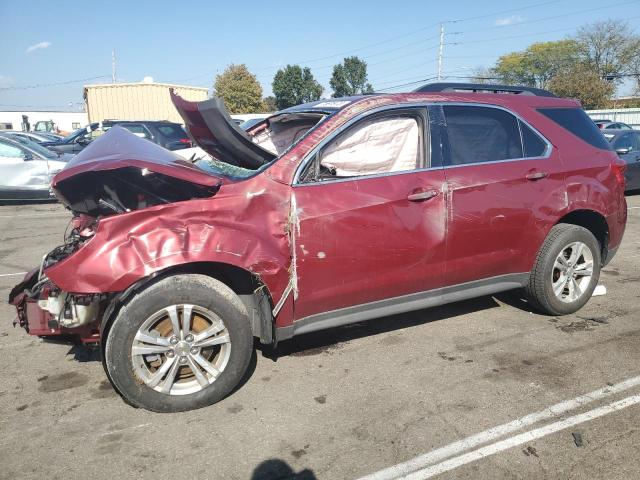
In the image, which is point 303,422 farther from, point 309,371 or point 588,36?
point 588,36

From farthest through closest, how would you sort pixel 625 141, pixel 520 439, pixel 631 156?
1. pixel 631 156
2. pixel 625 141
3. pixel 520 439

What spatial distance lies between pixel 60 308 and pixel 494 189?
3.14 m

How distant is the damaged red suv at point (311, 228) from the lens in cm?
298

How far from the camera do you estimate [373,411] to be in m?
3.09

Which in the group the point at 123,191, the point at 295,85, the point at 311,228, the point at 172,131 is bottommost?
the point at 311,228

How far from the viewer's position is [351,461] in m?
2.64

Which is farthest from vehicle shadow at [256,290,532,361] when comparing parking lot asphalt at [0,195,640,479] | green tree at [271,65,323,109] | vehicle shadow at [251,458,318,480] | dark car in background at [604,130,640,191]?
green tree at [271,65,323,109]

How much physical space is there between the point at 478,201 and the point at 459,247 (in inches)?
14.9

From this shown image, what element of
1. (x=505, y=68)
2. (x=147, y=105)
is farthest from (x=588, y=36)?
(x=147, y=105)

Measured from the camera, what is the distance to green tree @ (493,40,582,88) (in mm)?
77250

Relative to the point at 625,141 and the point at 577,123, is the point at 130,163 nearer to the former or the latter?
the point at 577,123

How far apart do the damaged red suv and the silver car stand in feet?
28.6

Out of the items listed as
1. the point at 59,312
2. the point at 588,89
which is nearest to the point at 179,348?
the point at 59,312

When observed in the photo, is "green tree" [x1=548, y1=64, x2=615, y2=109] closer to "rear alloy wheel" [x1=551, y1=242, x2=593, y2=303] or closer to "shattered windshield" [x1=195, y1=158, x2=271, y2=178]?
"rear alloy wheel" [x1=551, y1=242, x2=593, y2=303]
